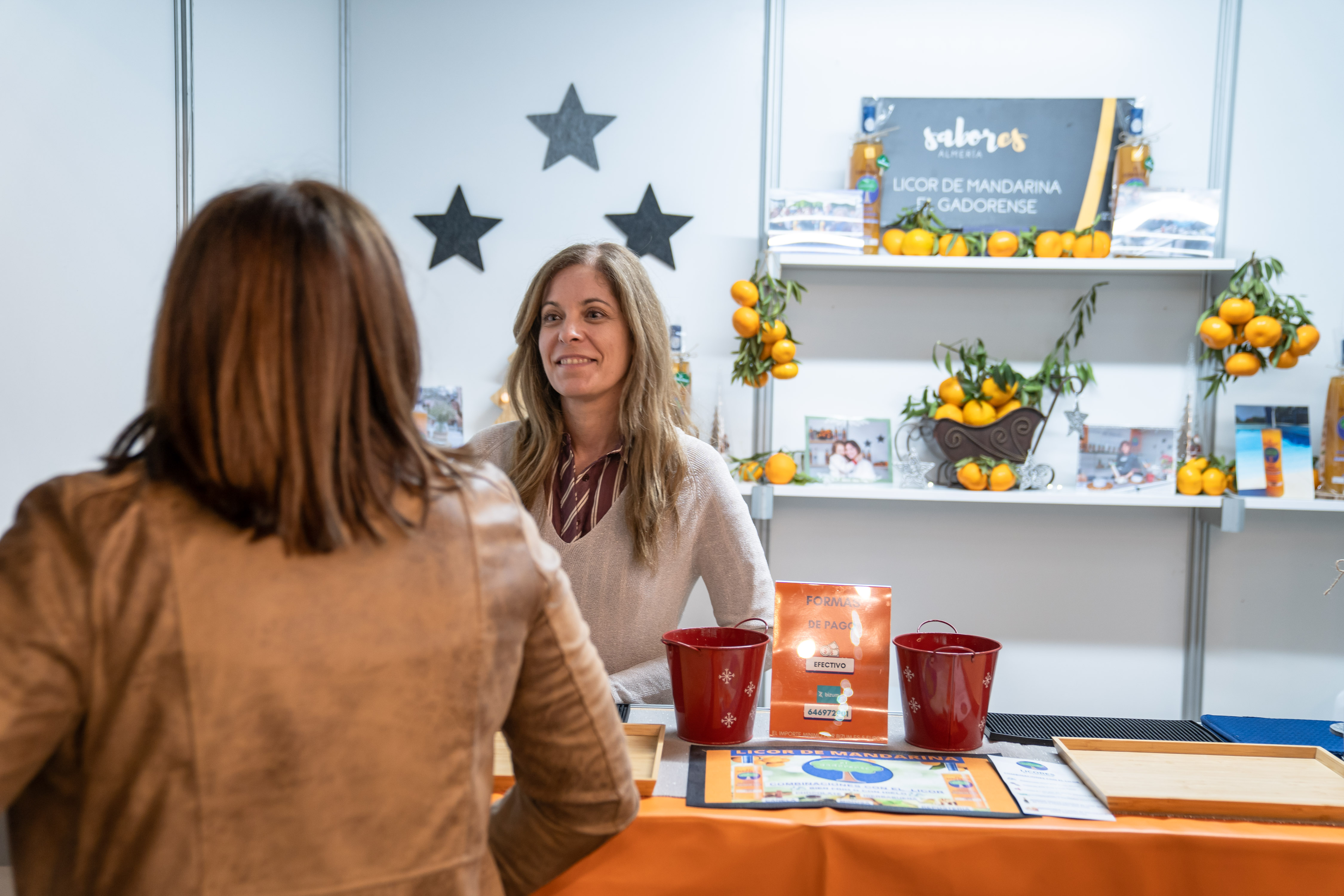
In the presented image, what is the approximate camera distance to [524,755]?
82 cm

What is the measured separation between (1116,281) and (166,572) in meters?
2.76

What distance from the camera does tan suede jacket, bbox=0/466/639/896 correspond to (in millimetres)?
604

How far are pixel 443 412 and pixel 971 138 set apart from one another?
184 centimetres

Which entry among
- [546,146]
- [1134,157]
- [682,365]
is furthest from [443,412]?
[1134,157]

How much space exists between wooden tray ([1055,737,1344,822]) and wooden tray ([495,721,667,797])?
0.52 meters

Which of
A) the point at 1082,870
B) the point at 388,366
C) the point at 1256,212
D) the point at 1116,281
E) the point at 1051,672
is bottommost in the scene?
the point at 1051,672

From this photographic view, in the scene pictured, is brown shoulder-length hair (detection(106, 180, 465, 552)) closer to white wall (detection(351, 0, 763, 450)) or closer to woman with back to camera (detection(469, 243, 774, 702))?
woman with back to camera (detection(469, 243, 774, 702))

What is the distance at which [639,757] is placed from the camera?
3.68 feet

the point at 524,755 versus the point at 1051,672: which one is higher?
the point at 524,755

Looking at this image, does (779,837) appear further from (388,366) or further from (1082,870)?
(388,366)

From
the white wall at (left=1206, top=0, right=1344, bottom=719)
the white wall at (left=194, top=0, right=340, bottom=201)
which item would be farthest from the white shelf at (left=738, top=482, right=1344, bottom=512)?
the white wall at (left=194, top=0, right=340, bottom=201)

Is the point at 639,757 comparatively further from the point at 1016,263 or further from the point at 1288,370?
the point at 1288,370

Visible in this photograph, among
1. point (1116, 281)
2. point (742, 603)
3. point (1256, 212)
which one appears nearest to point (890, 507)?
point (1116, 281)

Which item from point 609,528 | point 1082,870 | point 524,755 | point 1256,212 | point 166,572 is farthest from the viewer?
point 1256,212
